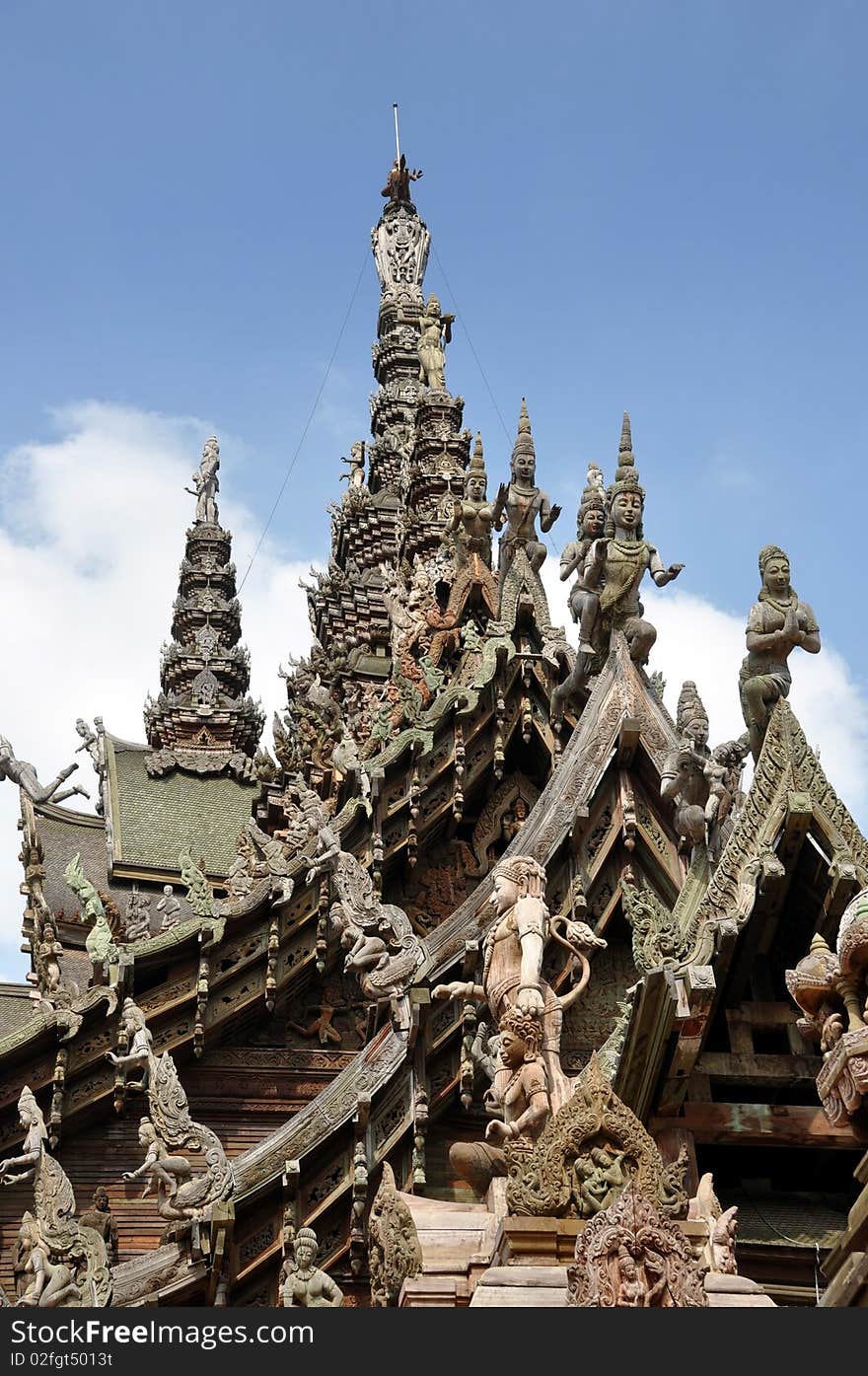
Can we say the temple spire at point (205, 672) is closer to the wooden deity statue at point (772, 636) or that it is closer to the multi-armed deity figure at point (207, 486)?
the multi-armed deity figure at point (207, 486)

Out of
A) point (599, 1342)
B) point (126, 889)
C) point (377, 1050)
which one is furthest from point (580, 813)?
point (126, 889)

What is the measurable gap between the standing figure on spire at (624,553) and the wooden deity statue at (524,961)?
3.27m

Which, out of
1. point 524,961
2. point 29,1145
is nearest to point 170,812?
point 29,1145

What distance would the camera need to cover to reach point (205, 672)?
1121 inches

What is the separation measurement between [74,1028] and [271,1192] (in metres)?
2.46

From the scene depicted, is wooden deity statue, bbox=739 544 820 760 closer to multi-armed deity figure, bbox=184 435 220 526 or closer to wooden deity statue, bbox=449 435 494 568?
wooden deity statue, bbox=449 435 494 568

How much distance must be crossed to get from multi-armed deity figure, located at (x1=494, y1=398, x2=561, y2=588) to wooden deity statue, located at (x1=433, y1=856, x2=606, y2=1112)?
798 cm

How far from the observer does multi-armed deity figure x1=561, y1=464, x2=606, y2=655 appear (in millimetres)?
11422

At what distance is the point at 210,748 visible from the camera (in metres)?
25.5

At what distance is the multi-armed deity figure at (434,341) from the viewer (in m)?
25.5

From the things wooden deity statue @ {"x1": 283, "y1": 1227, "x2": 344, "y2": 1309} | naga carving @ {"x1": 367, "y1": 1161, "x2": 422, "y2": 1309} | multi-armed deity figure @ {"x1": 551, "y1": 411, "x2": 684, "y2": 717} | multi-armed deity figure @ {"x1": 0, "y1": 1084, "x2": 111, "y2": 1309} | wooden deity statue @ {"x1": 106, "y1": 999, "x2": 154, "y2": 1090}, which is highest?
multi-armed deity figure @ {"x1": 551, "y1": 411, "x2": 684, "y2": 717}

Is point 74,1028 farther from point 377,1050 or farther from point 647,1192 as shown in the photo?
point 647,1192

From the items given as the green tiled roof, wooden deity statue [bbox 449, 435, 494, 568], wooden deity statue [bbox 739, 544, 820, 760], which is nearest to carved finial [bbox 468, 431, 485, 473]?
wooden deity statue [bbox 449, 435, 494, 568]

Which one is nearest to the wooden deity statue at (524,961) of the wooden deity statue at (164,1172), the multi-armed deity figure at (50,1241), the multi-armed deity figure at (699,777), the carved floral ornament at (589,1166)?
the carved floral ornament at (589,1166)
